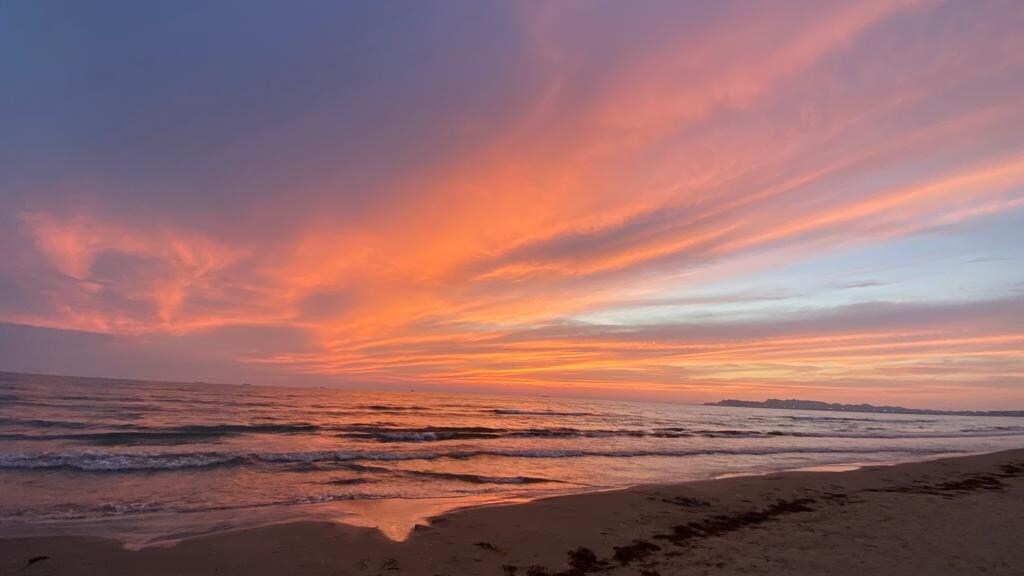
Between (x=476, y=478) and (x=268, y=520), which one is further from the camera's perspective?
(x=476, y=478)

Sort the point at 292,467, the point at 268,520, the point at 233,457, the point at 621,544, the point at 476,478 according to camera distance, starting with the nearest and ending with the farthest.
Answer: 1. the point at 621,544
2. the point at 268,520
3. the point at 476,478
4. the point at 292,467
5. the point at 233,457

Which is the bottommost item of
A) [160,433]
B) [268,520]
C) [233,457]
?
[160,433]

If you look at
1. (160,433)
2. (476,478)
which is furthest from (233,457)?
(160,433)

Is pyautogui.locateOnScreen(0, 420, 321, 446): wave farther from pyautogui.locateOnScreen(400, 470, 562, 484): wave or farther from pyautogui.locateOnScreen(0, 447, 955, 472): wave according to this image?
pyautogui.locateOnScreen(400, 470, 562, 484): wave

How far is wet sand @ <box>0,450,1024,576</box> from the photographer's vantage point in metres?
7.89

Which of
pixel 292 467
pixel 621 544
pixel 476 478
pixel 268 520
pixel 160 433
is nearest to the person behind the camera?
pixel 621 544

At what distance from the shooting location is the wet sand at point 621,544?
789cm

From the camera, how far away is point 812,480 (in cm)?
1762

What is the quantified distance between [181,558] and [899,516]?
46.2 feet

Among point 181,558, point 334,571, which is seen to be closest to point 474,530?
point 334,571

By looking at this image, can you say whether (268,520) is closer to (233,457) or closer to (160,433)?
(233,457)

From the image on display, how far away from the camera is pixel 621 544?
30.5ft

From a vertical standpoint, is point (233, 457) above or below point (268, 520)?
below

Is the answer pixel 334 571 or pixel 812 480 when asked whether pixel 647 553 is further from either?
pixel 812 480
